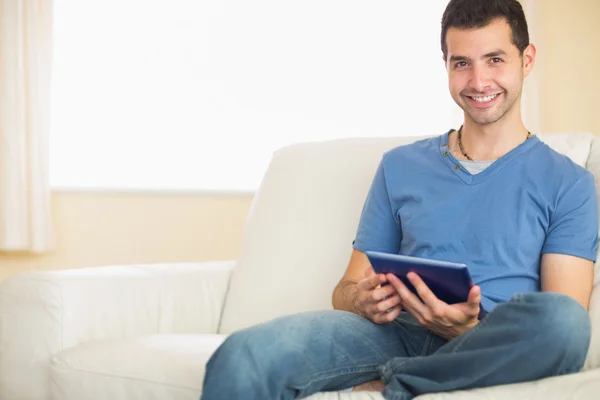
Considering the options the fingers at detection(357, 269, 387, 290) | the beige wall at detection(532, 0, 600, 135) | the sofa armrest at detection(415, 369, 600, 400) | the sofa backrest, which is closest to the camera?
the sofa armrest at detection(415, 369, 600, 400)

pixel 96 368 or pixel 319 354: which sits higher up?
pixel 319 354

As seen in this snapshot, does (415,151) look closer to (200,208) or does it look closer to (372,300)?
(372,300)

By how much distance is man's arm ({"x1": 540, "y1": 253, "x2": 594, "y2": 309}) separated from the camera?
1622 millimetres

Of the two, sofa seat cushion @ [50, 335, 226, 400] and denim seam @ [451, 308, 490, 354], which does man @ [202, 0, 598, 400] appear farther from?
sofa seat cushion @ [50, 335, 226, 400]

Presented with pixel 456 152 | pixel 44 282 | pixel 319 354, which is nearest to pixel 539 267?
pixel 456 152

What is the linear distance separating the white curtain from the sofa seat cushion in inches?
73.5

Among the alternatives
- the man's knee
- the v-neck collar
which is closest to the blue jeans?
the man's knee

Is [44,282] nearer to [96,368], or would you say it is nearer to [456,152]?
[96,368]

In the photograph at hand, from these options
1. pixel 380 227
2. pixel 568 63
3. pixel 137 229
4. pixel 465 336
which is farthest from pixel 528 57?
pixel 137 229

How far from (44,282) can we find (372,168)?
0.83 meters

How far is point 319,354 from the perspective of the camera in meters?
1.45

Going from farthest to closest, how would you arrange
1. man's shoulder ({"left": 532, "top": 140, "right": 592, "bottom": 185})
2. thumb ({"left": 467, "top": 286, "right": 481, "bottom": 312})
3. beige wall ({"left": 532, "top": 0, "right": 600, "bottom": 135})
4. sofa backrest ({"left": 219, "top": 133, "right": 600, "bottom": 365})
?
beige wall ({"left": 532, "top": 0, "right": 600, "bottom": 135}), sofa backrest ({"left": 219, "top": 133, "right": 600, "bottom": 365}), man's shoulder ({"left": 532, "top": 140, "right": 592, "bottom": 185}), thumb ({"left": 467, "top": 286, "right": 481, "bottom": 312})

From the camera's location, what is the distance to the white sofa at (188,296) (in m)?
1.78

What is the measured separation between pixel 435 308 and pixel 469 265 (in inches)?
9.9
